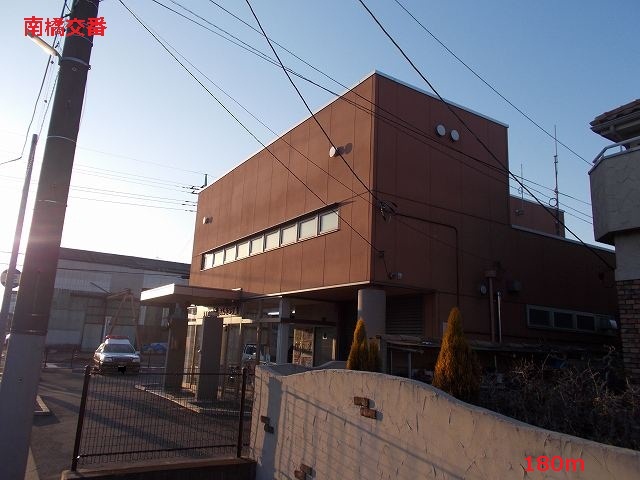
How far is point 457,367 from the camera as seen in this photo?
6379 mm

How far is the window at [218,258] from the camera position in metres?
20.4

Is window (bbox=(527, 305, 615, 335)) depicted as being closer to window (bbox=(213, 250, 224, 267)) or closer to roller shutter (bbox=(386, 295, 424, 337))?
roller shutter (bbox=(386, 295, 424, 337))

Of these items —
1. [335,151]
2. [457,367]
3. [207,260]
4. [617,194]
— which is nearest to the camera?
[457,367]

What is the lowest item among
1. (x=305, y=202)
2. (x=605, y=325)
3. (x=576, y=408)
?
(x=576, y=408)

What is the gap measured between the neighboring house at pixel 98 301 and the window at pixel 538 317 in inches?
1364

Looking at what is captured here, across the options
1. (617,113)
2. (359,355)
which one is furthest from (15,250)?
(617,113)

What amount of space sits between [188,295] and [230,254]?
293 cm

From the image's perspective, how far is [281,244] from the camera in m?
15.6

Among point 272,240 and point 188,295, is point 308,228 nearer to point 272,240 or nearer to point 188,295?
point 272,240

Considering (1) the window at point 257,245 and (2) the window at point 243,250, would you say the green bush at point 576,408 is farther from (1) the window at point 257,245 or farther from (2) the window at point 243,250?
(2) the window at point 243,250

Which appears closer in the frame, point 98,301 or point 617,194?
point 617,194

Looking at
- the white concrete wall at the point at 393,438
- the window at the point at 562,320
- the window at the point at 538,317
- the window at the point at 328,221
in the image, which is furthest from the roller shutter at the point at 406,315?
the white concrete wall at the point at 393,438

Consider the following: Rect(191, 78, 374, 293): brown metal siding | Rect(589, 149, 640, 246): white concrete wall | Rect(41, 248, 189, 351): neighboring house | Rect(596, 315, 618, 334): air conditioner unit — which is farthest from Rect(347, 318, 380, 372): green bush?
Rect(41, 248, 189, 351): neighboring house

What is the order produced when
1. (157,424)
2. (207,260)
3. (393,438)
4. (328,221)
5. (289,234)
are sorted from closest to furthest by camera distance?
(393,438) → (157,424) → (328,221) → (289,234) → (207,260)
